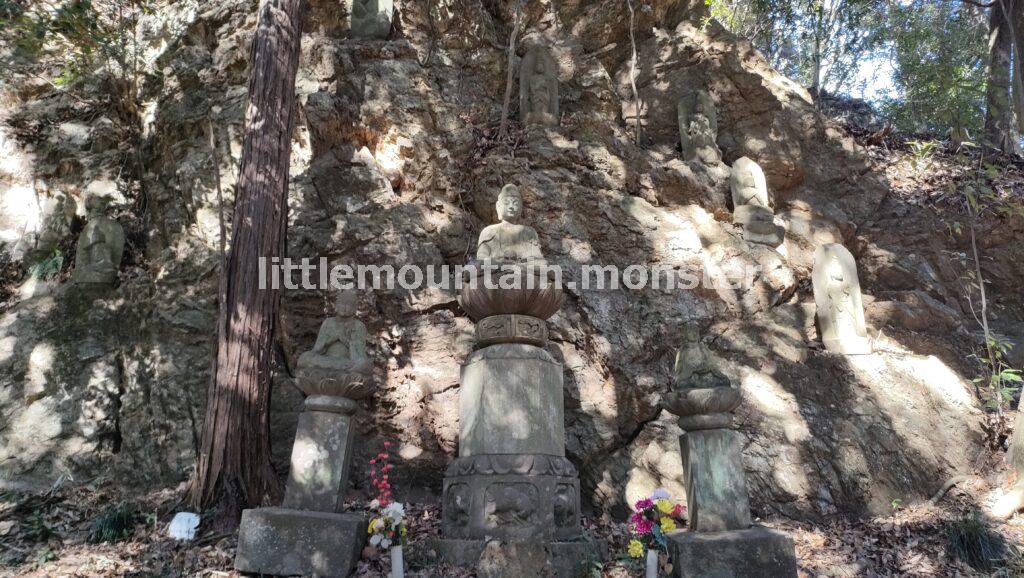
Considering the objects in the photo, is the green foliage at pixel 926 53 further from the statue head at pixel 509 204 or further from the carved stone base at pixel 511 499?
the carved stone base at pixel 511 499

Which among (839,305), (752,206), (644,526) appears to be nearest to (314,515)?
(644,526)

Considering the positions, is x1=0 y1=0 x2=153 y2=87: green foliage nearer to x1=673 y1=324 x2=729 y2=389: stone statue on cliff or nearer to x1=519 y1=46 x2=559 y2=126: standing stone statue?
x1=519 y1=46 x2=559 y2=126: standing stone statue

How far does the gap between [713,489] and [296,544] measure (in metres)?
3.40

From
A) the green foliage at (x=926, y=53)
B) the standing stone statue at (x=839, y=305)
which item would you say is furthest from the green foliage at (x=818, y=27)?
the standing stone statue at (x=839, y=305)

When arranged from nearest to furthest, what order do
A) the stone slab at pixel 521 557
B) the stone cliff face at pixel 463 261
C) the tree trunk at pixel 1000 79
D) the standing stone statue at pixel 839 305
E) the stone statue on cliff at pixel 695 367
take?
1. the stone slab at pixel 521 557
2. the stone statue on cliff at pixel 695 367
3. the stone cliff face at pixel 463 261
4. the standing stone statue at pixel 839 305
5. the tree trunk at pixel 1000 79

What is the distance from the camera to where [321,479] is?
5.26m

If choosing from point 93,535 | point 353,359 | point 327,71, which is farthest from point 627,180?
point 93,535

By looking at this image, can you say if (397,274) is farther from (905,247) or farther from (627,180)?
(905,247)

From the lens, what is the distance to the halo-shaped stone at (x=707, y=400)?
5.15m

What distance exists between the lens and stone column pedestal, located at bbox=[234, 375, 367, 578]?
187 inches

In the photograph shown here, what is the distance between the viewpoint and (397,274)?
7.93m

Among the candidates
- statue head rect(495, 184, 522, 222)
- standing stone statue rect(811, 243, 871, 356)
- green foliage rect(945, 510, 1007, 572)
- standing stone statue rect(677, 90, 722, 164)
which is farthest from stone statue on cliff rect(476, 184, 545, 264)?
standing stone statue rect(677, 90, 722, 164)

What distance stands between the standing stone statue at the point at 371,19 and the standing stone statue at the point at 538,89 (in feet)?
8.08

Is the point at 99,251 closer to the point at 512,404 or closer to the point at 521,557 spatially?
the point at 512,404
